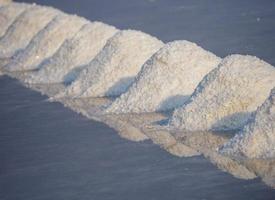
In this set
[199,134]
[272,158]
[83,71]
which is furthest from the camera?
[83,71]

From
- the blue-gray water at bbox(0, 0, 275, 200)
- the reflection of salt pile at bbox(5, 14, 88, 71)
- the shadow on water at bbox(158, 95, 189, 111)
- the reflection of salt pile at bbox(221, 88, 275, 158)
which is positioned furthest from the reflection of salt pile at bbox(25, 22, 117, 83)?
the reflection of salt pile at bbox(221, 88, 275, 158)

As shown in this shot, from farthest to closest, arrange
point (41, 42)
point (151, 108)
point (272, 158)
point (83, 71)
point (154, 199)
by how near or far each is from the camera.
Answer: point (41, 42) → point (83, 71) → point (151, 108) → point (272, 158) → point (154, 199)

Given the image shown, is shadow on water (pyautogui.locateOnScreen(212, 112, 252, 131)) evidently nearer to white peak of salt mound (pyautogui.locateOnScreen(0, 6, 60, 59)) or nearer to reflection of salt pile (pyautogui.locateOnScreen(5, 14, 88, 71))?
reflection of salt pile (pyautogui.locateOnScreen(5, 14, 88, 71))

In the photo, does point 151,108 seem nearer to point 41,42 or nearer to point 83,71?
point 83,71

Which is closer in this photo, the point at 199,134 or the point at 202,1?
the point at 199,134

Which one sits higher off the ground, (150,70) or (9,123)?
(150,70)

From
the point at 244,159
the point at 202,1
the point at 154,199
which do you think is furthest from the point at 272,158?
the point at 202,1

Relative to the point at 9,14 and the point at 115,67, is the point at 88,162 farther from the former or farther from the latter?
the point at 9,14
